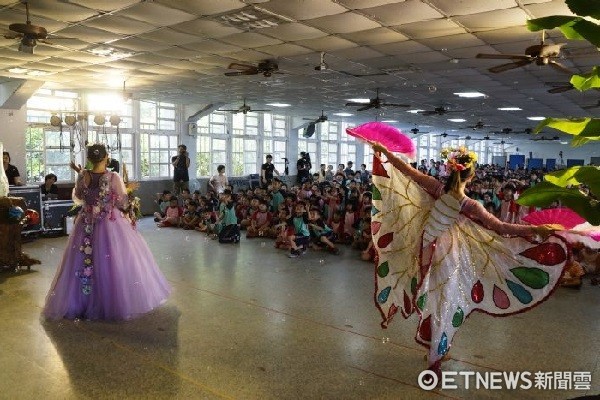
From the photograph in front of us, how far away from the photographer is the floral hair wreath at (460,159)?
2.95 m

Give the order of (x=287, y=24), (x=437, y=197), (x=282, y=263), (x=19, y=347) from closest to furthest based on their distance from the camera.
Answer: (x=437, y=197) < (x=19, y=347) < (x=287, y=24) < (x=282, y=263)

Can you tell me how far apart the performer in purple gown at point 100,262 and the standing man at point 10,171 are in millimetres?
5440

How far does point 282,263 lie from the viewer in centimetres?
626

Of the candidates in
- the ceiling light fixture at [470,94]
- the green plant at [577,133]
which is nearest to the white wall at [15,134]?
the ceiling light fixture at [470,94]

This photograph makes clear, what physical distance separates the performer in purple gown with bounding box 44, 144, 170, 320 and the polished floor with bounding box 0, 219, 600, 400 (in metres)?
0.16

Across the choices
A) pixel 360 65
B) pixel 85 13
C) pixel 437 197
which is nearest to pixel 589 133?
pixel 437 197

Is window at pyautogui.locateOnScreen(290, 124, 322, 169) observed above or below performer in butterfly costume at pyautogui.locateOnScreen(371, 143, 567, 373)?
above

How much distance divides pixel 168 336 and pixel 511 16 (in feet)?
15.1

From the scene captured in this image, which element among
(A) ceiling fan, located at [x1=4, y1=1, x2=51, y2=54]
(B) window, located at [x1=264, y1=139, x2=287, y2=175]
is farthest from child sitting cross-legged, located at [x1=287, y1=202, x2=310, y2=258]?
(B) window, located at [x1=264, y1=139, x2=287, y2=175]

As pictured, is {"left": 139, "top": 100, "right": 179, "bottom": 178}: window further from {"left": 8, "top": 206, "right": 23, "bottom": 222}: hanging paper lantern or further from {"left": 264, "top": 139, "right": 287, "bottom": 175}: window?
{"left": 8, "top": 206, "right": 23, "bottom": 222}: hanging paper lantern

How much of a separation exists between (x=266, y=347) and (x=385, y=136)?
1869 mm

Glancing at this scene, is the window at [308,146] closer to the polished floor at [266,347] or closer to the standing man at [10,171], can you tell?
the standing man at [10,171]

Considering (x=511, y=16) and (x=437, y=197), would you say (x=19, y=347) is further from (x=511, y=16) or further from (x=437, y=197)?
(x=511, y=16)

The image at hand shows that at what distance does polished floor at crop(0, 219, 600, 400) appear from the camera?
284 centimetres
